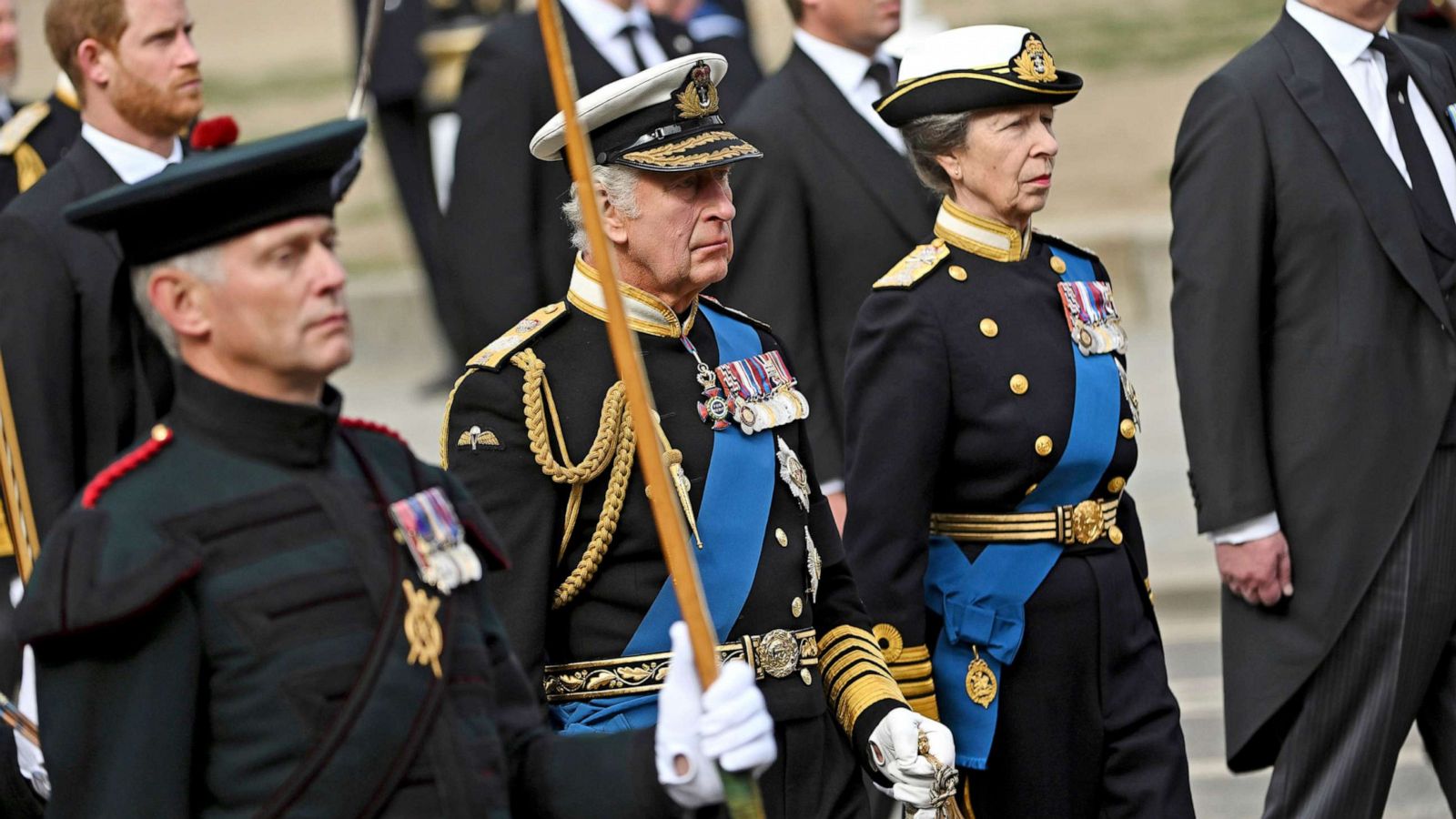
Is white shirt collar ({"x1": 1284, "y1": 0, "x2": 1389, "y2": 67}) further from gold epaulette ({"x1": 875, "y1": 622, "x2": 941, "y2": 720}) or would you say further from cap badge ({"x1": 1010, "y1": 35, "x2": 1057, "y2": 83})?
gold epaulette ({"x1": 875, "y1": 622, "x2": 941, "y2": 720})

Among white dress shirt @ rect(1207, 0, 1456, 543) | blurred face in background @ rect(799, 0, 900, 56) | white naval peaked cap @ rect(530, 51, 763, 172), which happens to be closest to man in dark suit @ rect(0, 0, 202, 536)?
white naval peaked cap @ rect(530, 51, 763, 172)

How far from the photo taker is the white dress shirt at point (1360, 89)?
4961 millimetres

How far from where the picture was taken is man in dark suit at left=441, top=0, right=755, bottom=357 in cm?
641

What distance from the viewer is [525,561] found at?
12.3 ft

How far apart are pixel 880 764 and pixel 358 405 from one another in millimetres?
8264

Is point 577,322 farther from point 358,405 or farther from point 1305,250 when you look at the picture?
point 358,405

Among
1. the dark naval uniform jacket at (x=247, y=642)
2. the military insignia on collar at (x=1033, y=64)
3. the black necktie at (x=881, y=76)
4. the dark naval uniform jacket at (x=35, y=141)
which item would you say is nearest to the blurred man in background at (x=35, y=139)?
the dark naval uniform jacket at (x=35, y=141)

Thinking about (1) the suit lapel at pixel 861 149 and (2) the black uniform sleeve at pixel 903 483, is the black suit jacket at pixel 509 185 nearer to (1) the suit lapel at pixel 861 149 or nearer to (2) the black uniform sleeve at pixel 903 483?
(1) the suit lapel at pixel 861 149

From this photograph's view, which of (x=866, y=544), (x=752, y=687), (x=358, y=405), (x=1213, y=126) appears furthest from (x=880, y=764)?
(x=358, y=405)

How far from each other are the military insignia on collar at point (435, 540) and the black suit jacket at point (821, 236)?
2683 mm

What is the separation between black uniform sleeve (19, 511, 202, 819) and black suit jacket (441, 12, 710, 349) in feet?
12.0

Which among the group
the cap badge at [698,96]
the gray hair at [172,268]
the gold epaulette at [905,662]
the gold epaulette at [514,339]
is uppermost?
the gray hair at [172,268]

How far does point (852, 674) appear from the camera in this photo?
13.2ft

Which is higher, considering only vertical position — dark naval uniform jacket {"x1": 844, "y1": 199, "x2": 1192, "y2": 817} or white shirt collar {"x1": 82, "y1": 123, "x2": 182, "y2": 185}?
white shirt collar {"x1": 82, "y1": 123, "x2": 182, "y2": 185}
